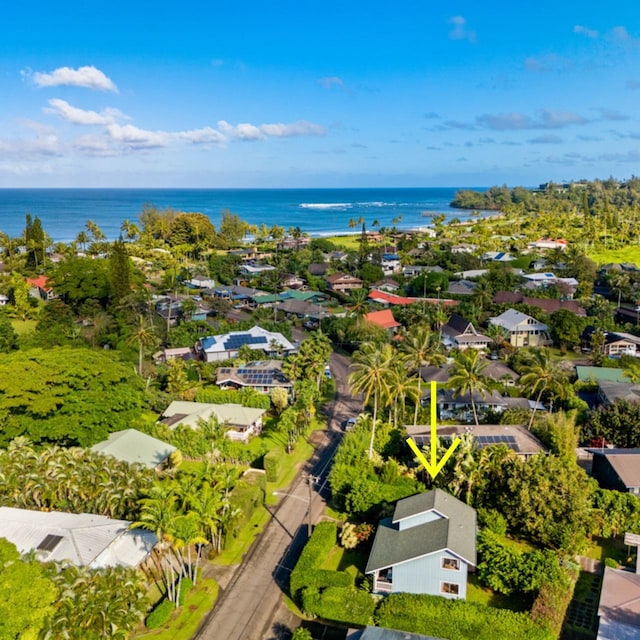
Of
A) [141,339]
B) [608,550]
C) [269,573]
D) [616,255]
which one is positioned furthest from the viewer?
[616,255]

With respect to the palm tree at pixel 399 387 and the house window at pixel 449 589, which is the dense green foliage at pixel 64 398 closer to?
the palm tree at pixel 399 387

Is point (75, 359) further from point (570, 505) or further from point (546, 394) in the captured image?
point (546, 394)

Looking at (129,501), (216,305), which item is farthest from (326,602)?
(216,305)

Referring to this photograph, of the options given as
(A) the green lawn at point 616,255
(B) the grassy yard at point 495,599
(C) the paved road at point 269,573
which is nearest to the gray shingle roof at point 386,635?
(C) the paved road at point 269,573

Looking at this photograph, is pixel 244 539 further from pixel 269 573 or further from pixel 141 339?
pixel 141 339

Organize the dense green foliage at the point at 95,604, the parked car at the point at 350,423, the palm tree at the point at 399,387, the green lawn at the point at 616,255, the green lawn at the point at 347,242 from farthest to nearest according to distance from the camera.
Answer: the green lawn at the point at 347,242 < the green lawn at the point at 616,255 < the parked car at the point at 350,423 < the palm tree at the point at 399,387 < the dense green foliage at the point at 95,604

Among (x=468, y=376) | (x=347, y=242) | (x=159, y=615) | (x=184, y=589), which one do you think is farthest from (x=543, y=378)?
(x=347, y=242)
